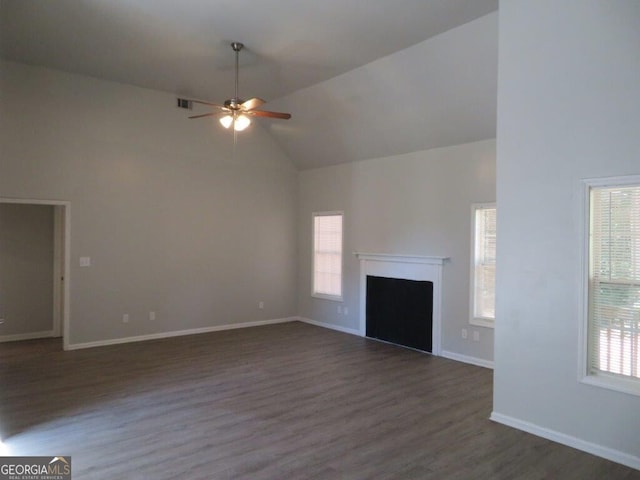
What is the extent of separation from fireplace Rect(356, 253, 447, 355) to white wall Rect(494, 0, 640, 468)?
2.27 meters

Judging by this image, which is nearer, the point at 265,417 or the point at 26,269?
the point at 265,417

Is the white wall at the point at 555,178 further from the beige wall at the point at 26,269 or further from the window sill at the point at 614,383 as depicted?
the beige wall at the point at 26,269

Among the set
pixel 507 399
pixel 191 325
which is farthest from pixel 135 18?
pixel 507 399

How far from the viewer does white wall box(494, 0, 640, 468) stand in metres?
3.11

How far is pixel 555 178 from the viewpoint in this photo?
3.47m

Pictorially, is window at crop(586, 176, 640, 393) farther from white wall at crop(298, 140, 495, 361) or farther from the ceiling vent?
the ceiling vent

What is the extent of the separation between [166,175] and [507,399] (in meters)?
5.79

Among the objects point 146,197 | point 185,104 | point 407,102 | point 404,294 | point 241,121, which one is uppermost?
point 185,104

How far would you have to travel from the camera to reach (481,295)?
5.62 metres

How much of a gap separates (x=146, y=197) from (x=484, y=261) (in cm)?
516

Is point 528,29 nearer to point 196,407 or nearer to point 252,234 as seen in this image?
point 196,407

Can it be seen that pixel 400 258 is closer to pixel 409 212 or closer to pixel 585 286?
pixel 409 212

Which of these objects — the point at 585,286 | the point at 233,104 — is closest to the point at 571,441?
the point at 585,286

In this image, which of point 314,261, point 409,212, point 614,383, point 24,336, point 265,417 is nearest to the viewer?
point 614,383
